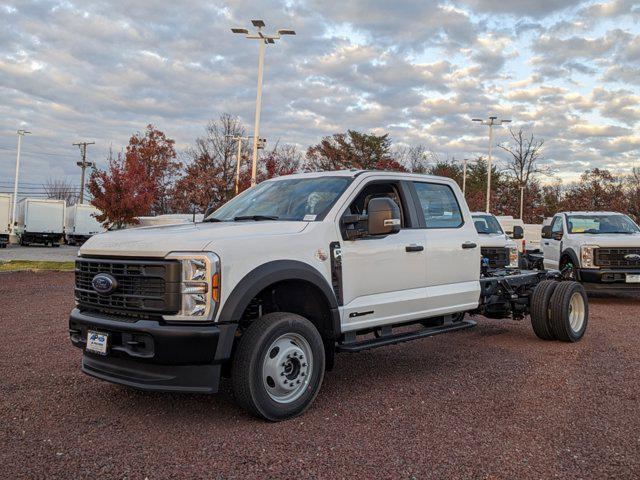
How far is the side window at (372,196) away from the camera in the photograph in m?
5.51

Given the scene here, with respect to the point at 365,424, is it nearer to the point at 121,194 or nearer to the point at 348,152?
the point at 121,194

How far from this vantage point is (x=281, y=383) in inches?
177

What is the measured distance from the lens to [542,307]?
7637 millimetres

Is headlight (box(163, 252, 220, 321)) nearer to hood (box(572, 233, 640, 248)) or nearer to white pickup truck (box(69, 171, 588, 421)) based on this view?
white pickup truck (box(69, 171, 588, 421))

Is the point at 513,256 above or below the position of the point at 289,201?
below

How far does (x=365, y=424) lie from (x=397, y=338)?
1.12 metres

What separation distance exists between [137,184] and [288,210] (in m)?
24.8

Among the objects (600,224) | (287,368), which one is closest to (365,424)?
(287,368)

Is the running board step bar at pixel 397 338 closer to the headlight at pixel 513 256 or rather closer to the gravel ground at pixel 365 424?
the gravel ground at pixel 365 424

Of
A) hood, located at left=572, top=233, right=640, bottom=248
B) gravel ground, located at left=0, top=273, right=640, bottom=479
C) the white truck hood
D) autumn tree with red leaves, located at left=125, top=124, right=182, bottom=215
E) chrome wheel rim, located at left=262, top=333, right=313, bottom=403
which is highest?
autumn tree with red leaves, located at left=125, top=124, right=182, bottom=215

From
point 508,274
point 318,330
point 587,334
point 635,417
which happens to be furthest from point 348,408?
point 587,334

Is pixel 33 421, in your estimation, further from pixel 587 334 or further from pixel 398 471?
pixel 587 334

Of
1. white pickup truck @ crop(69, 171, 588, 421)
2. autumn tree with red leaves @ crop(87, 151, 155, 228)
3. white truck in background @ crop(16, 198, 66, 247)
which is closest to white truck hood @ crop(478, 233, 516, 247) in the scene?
white pickup truck @ crop(69, 171, 588, 421)

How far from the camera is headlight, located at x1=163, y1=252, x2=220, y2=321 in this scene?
4109mm
